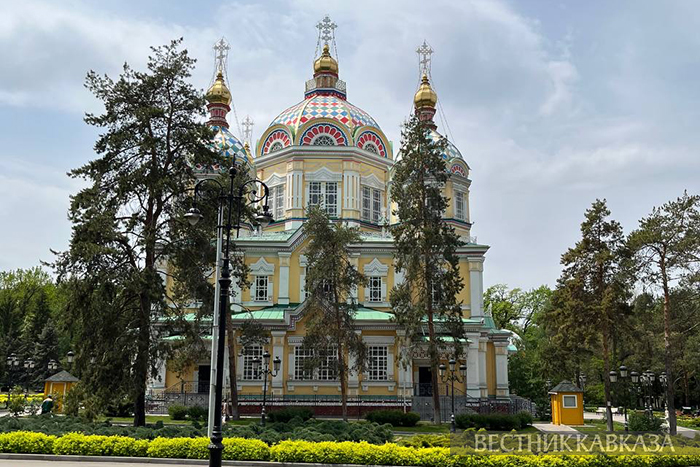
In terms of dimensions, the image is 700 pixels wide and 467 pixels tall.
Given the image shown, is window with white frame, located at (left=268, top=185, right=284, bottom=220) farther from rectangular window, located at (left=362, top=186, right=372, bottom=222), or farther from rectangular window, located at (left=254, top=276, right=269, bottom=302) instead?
rectangular window, located at (left=362, top=186, right=372, bottom=222)

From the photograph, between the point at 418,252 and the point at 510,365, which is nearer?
the point at 418,252

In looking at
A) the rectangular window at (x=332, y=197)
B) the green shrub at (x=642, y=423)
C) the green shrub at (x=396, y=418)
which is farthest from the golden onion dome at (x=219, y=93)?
the green shrub at (x=642, y=423)

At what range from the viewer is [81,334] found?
1953 centimetres

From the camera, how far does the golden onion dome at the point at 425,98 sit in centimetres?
4209

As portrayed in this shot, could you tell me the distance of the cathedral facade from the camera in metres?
32.9

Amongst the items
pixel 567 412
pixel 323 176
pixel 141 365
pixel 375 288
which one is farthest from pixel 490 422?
pixel 323 176

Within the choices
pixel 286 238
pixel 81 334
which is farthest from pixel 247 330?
pixel 286 238

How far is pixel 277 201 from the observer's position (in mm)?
38906

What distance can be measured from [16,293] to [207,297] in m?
47.9

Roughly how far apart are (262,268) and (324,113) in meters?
10.7

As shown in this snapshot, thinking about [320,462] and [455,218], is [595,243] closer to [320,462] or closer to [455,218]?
[455,218]

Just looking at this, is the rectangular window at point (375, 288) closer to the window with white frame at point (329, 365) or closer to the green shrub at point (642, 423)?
the window with white frame at point (329, 365)

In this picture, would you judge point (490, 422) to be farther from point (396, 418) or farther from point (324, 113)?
point (324, 113)

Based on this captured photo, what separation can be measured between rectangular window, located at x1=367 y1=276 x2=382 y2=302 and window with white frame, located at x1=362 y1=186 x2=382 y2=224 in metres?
4.09
